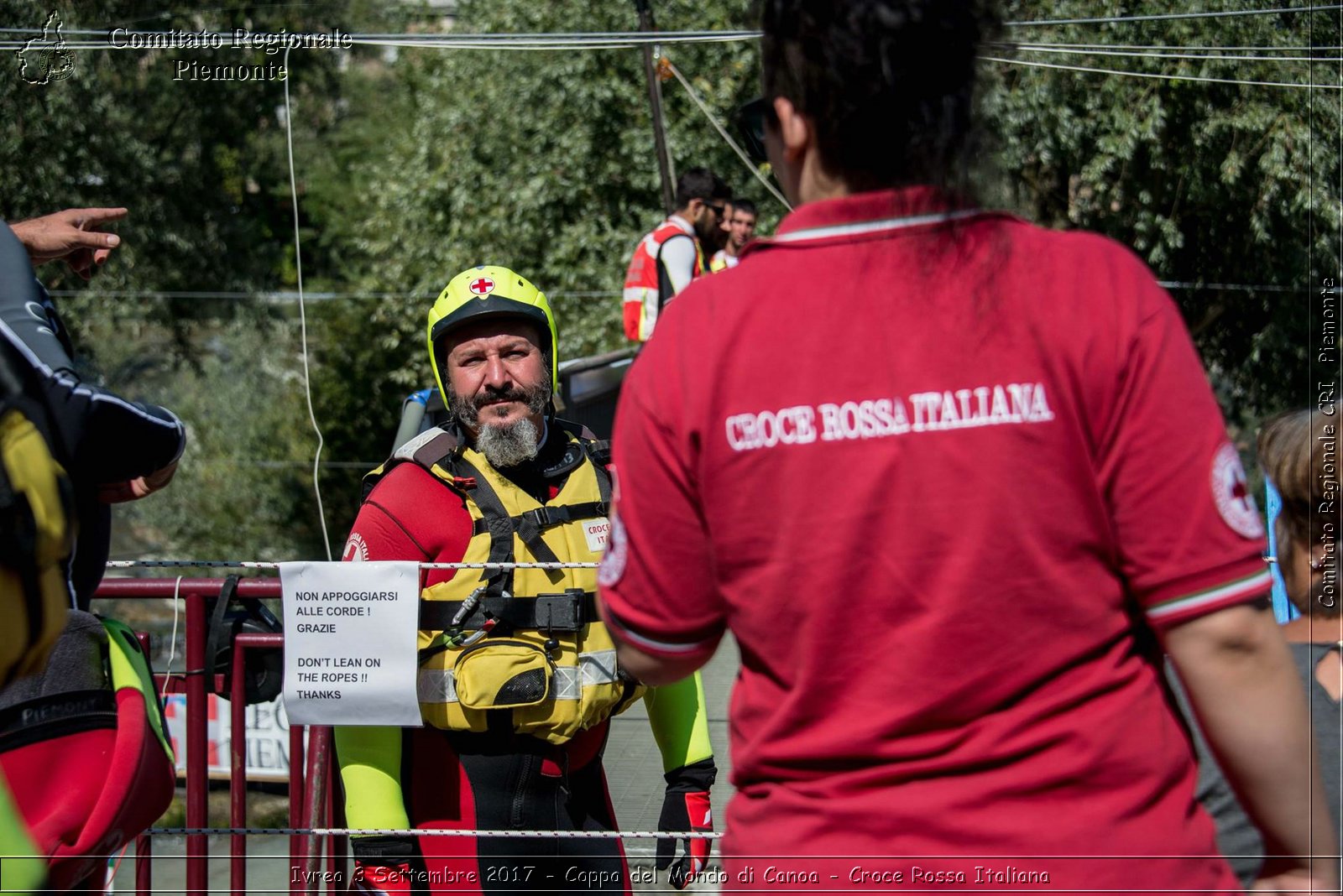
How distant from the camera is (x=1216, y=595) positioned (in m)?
1.41

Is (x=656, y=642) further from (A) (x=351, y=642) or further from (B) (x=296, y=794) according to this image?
(B) (x=296, y=794)

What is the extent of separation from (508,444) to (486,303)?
1.34ft

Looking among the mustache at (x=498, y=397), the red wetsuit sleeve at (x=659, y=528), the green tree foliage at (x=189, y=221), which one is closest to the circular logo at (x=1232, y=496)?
the red wetsuit sleeve at (x=659, y=528)

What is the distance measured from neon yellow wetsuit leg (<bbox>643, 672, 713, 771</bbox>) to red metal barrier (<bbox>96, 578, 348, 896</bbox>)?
43.2 inches

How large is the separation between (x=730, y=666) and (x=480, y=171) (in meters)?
14.9

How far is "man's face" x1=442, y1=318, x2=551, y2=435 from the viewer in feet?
11.3

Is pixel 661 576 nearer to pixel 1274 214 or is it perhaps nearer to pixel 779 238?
pixel 779 238

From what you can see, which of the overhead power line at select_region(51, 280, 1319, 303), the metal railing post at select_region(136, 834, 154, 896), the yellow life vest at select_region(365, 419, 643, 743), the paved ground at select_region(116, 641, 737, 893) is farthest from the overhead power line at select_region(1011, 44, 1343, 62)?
the metal railing post at select_region(136, 834, 154, 896)

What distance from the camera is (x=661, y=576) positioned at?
5.16 ft

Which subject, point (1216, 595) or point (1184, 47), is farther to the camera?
point (1184, 47)

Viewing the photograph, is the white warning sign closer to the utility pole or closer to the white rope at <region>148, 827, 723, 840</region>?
the white rope at <region>148, 827, 723, 840</region>

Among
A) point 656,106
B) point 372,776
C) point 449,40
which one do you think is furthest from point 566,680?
point 656,106

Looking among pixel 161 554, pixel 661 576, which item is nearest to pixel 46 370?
pixel 661 576

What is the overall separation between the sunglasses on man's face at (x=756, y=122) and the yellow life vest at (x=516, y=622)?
1476mm
